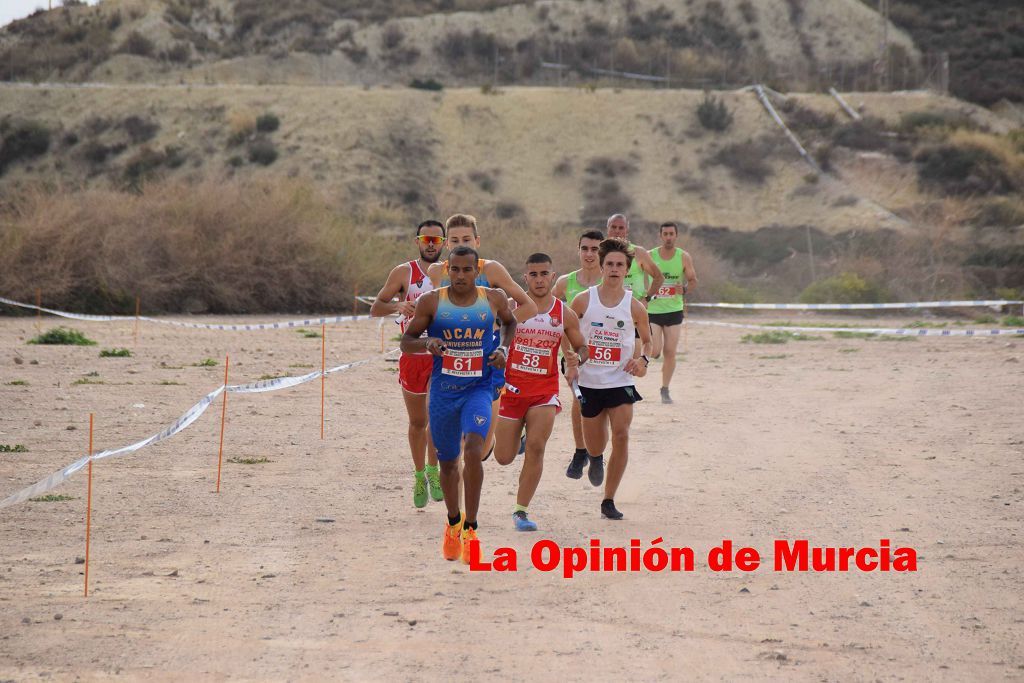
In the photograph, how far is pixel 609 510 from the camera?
8797 millimetres

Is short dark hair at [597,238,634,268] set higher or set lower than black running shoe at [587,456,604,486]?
higher

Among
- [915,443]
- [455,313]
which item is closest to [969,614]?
[455,313]

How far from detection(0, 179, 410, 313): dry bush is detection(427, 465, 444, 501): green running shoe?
2065 cm

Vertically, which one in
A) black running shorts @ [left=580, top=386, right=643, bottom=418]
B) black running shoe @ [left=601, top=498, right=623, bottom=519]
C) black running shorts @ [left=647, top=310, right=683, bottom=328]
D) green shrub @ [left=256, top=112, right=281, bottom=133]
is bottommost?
black running shoe @ [left=601, top=498, right=623, bottom=519]

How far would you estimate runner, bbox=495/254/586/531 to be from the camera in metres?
8.42

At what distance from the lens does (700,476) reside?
1047 cm

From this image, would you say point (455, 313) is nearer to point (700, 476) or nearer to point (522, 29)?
point (700, 476)

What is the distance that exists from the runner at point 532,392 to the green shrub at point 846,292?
2733 centimetres

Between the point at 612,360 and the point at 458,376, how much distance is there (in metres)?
1.49

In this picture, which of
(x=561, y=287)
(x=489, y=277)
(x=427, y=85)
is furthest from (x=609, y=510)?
(x=427, y=85)

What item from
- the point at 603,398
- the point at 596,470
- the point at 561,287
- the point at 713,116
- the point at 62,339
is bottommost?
the point at 62,339

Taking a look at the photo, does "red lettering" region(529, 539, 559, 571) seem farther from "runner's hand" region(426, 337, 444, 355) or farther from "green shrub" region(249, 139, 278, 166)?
"green shrub" region(249, 139, 278, 166)

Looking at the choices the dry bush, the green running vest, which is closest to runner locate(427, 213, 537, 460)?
the green running vest

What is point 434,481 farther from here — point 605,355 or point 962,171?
point 962,171
